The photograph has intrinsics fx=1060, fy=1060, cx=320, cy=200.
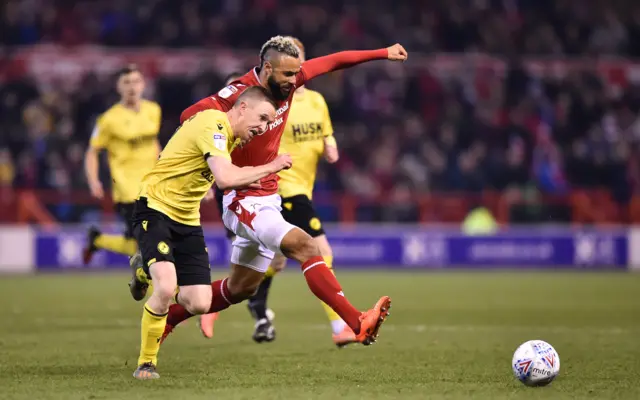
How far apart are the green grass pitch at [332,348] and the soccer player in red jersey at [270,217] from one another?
452 mm

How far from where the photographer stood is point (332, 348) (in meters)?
8.65

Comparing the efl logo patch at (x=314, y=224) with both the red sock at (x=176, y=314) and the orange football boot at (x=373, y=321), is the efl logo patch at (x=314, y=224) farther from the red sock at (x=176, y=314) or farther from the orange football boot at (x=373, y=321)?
the orange football boot at (x=373, y=321)

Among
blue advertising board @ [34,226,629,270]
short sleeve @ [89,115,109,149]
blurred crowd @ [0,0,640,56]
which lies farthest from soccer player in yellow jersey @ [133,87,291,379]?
blurred crowd @ [0,0,640,56]

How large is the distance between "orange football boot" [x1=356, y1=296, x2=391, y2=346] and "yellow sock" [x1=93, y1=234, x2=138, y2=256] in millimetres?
5570

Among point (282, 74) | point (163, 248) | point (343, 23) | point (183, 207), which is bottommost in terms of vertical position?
point (163, 248)

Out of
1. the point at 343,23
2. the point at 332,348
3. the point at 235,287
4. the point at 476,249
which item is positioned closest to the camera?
the point at 235,287

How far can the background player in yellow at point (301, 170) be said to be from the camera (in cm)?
912

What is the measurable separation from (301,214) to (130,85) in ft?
9.83

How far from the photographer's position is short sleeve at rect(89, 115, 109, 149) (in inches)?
449

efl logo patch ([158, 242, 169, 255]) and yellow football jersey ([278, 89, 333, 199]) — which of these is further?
yellow football jersey ([278, 89, 333, 199])

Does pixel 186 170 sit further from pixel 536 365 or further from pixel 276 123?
pixel 536 365

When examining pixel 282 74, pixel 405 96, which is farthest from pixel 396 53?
pixel 405 96

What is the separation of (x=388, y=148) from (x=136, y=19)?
595cm

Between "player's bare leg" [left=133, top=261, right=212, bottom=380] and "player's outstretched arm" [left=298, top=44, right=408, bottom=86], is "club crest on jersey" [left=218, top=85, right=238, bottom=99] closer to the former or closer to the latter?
"player's outstretched arm" [left=298, top=44, right=408, bottom=86]
